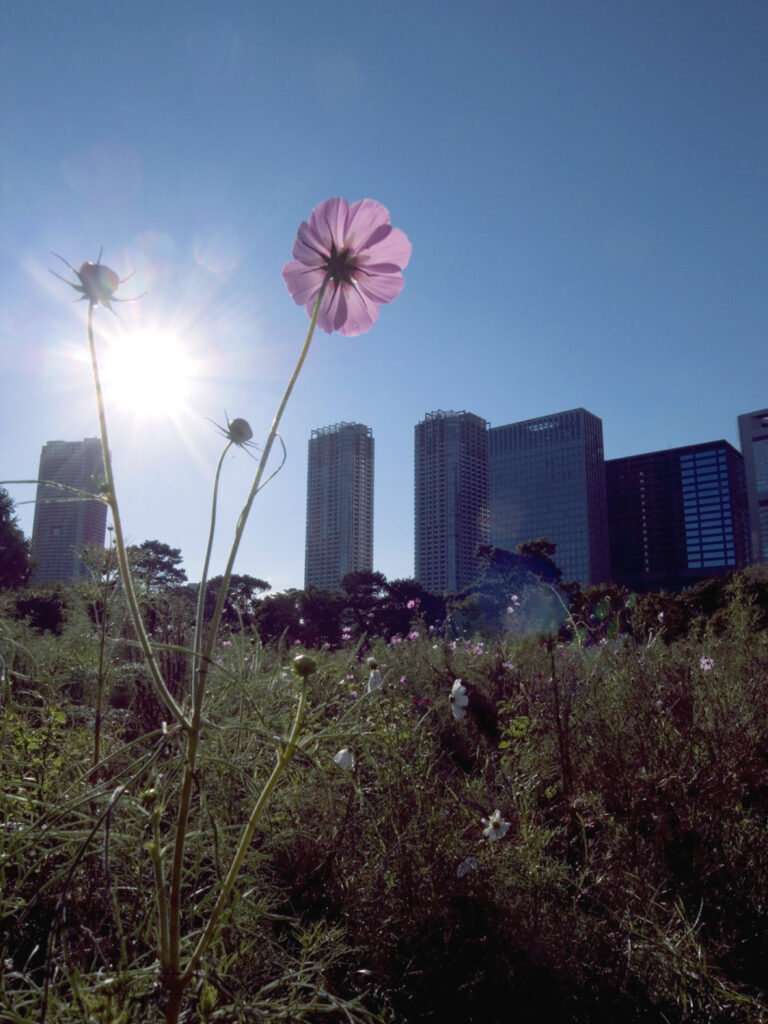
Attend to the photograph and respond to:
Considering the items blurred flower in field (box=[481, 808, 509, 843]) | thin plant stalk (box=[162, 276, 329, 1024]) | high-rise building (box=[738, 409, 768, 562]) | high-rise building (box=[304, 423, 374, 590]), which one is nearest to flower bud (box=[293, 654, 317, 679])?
thin plant stalk (box=[162, 276, 329, 1024])

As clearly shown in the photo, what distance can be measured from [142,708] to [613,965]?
1763mm

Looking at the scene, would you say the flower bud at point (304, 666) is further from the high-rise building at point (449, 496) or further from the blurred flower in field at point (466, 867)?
the high-rise building at point (449, 496)

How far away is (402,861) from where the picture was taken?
1.45 meters

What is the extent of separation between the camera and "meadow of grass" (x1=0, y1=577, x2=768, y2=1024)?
0.86 meters

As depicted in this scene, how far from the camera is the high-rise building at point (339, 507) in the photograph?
20.3 meters

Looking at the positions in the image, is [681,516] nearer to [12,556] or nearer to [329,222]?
[12,556]

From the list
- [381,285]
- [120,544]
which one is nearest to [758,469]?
[381,285]

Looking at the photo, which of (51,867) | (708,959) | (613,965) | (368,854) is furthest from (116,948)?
(708,959)

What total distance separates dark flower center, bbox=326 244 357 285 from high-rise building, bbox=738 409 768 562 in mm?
27868

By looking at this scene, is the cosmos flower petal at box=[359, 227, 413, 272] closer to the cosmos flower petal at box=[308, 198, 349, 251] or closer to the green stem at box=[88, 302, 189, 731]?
the cosmos flower petal at box=[308, 198, 349, 251]

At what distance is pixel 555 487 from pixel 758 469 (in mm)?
34948

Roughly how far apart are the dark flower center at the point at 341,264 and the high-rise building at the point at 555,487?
2089 inches

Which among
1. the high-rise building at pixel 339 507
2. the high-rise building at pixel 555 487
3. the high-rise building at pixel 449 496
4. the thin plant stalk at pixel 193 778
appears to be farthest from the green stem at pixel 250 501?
the high-rise building at pixel 555 487

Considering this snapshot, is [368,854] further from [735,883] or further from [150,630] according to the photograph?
[150,630]
